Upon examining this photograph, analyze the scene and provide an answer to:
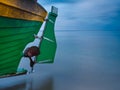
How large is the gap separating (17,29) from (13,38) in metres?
0.12

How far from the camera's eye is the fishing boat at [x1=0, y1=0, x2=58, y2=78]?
2236 mm

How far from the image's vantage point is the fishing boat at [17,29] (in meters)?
2.24

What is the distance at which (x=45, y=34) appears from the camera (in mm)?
3576

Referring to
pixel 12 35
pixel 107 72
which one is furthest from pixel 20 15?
pixel 107 72

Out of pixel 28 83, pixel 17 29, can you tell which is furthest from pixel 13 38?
pixel 28 83

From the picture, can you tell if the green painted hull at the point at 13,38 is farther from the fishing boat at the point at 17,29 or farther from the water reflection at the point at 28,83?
the water reflection at the point at 28,83

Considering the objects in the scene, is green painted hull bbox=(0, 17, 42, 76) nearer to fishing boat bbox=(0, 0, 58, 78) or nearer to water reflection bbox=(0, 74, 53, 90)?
fishing boat bbox=(0, 0, 58, 78)

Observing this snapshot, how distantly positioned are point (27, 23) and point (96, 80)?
178cm

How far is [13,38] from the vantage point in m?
2.58

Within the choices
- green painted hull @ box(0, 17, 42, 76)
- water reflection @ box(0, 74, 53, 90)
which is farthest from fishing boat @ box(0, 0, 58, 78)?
water reflection @ box(0, 74, 53, 90)

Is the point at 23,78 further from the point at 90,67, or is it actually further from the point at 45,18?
the point at 90,67

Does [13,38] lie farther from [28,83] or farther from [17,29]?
[28,83]

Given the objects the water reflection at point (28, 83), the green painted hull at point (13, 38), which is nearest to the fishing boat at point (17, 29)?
the green painted hull at point (13, 38)

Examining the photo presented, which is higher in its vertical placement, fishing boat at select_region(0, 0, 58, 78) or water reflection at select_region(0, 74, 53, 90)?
fishing boat at select_region(0, 0, 58, 78)
